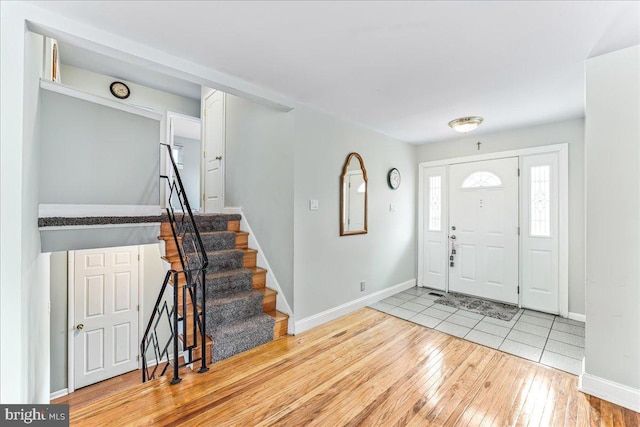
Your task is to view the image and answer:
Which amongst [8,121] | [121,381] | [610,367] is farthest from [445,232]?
[121,381]

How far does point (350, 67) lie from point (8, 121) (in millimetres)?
2183

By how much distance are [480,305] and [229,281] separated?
335 cm

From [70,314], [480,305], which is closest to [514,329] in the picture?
[480,305]

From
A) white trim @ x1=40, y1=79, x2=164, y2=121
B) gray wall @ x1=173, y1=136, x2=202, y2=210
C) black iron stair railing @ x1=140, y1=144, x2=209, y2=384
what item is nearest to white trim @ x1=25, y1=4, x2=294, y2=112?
white trim @ x1=40, y1=79, x2=164, y2=121

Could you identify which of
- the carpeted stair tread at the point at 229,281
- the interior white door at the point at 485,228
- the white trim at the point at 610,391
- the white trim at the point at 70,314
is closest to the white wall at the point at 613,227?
the white trim at the point at 610,391

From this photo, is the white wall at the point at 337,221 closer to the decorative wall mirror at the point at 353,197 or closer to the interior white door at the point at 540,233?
the decorative wall mirror at the point at 353,197

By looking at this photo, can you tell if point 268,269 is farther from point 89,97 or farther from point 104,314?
point 104,314

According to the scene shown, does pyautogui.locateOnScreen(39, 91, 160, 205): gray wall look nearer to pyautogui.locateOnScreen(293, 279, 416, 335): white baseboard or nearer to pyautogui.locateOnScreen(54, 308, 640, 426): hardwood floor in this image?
pyautogui.locateOnScreen(54, 308, 640, 426): hardwood floor

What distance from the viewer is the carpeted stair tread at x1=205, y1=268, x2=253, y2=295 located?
9.77 feet

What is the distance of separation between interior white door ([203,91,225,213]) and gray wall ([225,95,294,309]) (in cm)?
25

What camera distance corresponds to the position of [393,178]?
4344 mm

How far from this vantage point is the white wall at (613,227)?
1.92 metres

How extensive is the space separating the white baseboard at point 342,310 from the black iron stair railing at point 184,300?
3.41 feet

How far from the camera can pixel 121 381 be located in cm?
397
